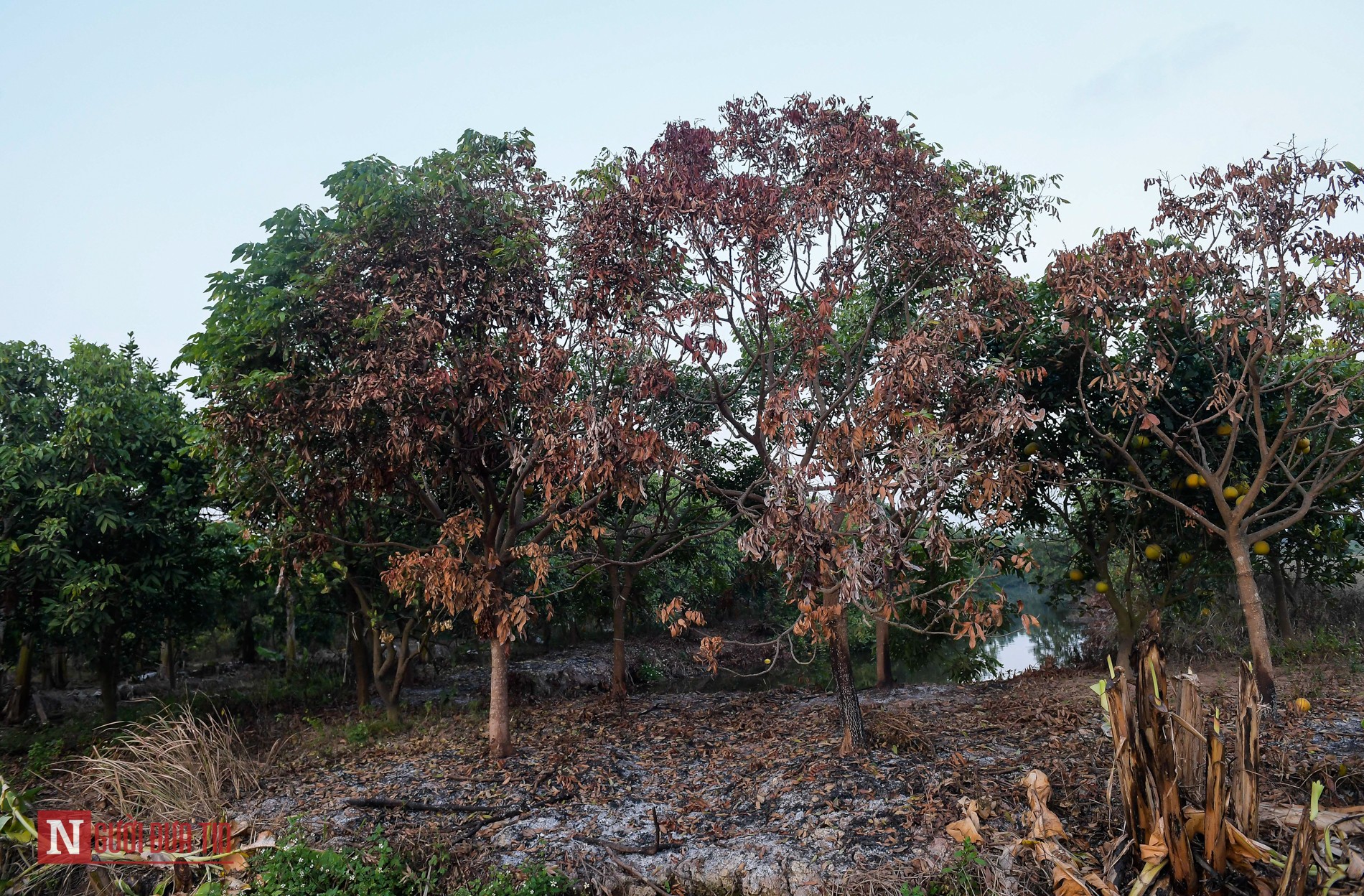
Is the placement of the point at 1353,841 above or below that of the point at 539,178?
below

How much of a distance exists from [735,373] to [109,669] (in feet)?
32.1

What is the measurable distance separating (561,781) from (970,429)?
16.7 feet

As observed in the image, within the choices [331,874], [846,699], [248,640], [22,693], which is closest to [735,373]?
[846,699]

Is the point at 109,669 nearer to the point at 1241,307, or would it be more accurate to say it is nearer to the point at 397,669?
the point at 397,669

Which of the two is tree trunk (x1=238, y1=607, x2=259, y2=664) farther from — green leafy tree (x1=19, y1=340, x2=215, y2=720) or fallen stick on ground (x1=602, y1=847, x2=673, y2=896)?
fallen stick on ground (x1=602, y1=847, x2=673, y2=896)

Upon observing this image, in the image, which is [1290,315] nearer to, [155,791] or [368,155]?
[368,155]

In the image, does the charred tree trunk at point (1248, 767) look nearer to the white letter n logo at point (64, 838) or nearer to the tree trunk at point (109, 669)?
the white letter n logo at point (64, 838)

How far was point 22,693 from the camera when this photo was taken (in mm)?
12172

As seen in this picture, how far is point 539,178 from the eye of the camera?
838 centimetres

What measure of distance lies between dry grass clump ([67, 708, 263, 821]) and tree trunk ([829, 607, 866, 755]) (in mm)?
5690

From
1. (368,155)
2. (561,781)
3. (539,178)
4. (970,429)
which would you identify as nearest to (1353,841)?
(970,429)

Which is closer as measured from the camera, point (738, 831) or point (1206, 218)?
point (738, 831)

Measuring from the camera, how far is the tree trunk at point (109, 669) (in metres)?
11.0

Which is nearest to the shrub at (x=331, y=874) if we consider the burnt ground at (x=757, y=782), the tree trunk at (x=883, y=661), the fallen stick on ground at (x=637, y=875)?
the burnt ground at (x=757, y=782)
